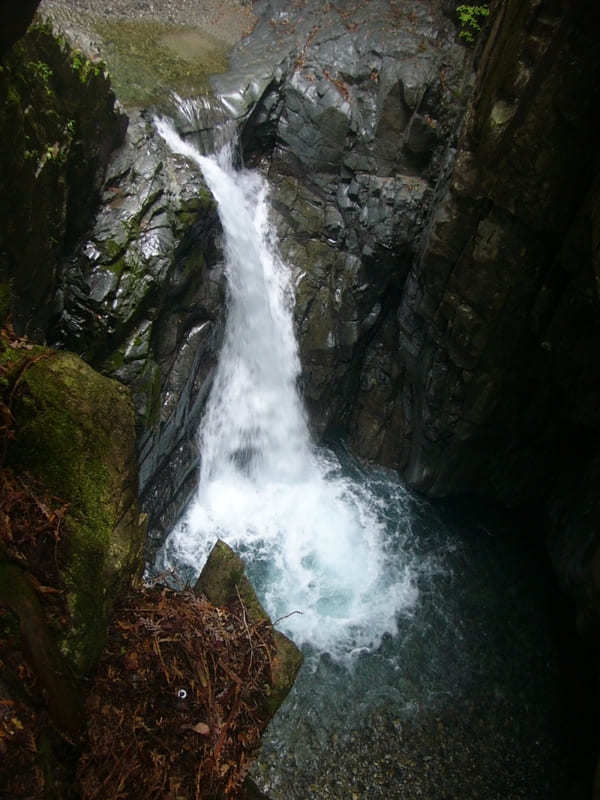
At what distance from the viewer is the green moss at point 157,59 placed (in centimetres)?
831

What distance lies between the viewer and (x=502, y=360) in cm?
818

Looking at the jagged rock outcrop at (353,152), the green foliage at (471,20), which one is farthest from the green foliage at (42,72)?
the green foliage at (471,20)

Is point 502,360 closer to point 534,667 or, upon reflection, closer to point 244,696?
point 534,667

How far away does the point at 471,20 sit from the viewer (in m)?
8.98

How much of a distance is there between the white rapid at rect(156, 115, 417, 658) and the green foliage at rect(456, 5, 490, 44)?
4.44 meters

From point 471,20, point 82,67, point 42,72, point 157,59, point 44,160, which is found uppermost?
point 471,20

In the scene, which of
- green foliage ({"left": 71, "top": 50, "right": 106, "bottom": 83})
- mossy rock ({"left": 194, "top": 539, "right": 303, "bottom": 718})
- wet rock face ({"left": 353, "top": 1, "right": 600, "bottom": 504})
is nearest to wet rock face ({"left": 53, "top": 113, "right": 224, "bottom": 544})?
green foliage ({"left": 71, "top": 50, "right": 106, "bottom": 83})

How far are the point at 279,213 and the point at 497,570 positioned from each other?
7.94m

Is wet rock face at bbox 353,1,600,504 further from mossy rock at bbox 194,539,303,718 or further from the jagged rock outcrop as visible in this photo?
mossy rock at bbox 194,539,303,718

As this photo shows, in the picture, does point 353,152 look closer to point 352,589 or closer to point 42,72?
point 42,72

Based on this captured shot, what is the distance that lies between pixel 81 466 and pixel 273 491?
23.6 ft

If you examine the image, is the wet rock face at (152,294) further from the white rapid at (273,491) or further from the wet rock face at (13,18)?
the wet rock face at (13,18)

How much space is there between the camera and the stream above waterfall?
6.59m

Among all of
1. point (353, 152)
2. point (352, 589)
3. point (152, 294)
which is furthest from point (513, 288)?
point (352, 589)
